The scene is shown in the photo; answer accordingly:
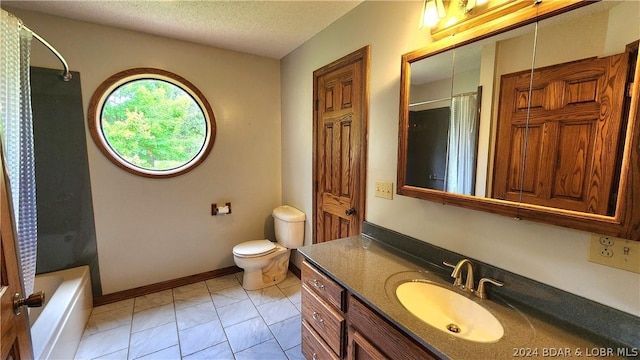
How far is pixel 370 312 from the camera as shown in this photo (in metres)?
1.11

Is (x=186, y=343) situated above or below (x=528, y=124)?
below

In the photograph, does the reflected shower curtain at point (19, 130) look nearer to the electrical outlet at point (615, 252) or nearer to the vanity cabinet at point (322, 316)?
the vanity cabinet at point (322, 316)

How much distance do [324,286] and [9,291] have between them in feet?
3.84

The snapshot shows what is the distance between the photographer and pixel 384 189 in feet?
5.62

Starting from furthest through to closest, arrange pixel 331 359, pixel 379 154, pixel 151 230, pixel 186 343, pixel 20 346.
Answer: pixel 151 230
pixel 186 343
pixel 379 154
pixel 331 359
pixel 20 346

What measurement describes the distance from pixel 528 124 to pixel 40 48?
3118 millimetres

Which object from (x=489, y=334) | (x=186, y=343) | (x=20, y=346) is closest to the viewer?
(x=20, y=346)

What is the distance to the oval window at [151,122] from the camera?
225cm

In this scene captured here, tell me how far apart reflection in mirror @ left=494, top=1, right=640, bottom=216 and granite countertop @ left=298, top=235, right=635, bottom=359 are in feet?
1.41

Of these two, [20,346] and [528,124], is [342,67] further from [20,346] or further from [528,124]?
[20,346]

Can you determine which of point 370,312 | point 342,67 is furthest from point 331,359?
point 342,67

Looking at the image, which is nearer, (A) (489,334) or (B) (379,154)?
(A) (489,334)

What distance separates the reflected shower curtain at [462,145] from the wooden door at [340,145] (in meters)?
0.63

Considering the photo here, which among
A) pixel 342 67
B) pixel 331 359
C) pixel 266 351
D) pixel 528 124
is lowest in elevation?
pixel 266 351
